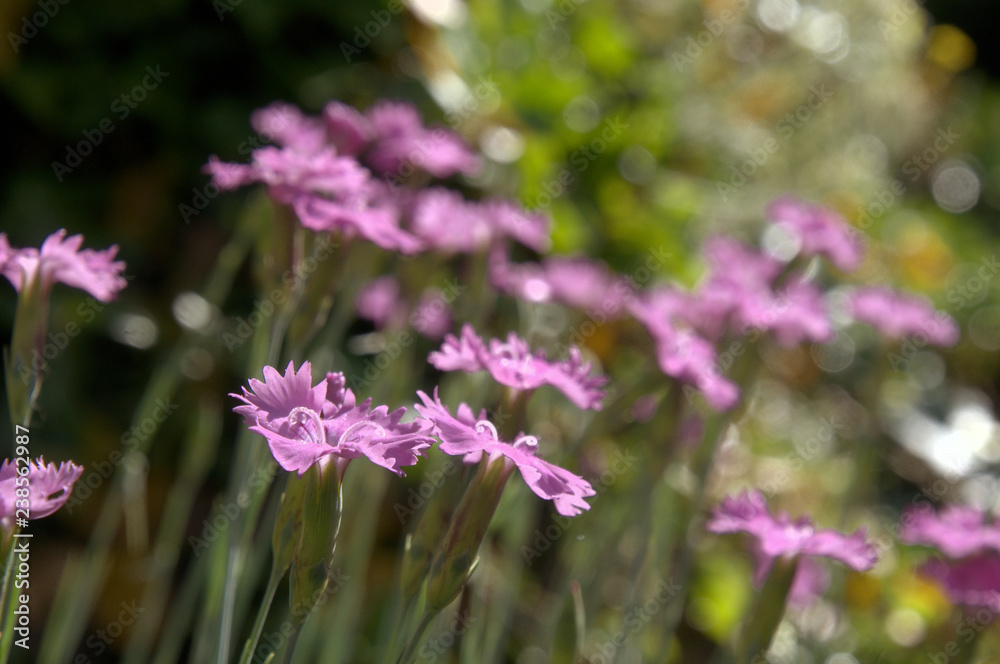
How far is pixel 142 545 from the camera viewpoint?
107 centimetres

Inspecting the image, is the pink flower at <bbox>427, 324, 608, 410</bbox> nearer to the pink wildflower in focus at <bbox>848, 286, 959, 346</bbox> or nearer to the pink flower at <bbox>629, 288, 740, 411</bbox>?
the pink flower at <bbox>629, 288, 740, 411</bbox>

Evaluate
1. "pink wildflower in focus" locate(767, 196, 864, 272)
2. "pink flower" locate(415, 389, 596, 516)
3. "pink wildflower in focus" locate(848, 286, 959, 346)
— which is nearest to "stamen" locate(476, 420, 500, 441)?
"pink flower" locate(415, 389, 596, 516)

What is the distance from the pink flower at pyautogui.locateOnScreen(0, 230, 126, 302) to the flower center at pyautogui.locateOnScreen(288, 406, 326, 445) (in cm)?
21

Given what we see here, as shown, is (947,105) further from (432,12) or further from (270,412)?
(270,412)

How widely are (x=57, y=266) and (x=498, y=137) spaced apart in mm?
789

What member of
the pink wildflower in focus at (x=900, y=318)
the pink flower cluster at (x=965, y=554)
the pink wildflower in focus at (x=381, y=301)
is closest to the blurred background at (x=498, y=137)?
the pink wildflower in focus at (x=900, y=318)

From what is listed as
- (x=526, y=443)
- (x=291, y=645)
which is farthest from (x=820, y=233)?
(x=291, y=645)

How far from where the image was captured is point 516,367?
1.62ft

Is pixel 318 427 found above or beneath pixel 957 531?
above

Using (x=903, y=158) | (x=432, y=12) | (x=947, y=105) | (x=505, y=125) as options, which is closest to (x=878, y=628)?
(x=505, y=125)

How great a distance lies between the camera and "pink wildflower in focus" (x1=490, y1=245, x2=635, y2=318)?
2.75 ft

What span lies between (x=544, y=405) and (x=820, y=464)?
0.83 metres

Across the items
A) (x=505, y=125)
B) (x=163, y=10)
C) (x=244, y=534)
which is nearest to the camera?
(x=244, y=534)

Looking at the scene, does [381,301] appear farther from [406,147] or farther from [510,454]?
[510,454]
